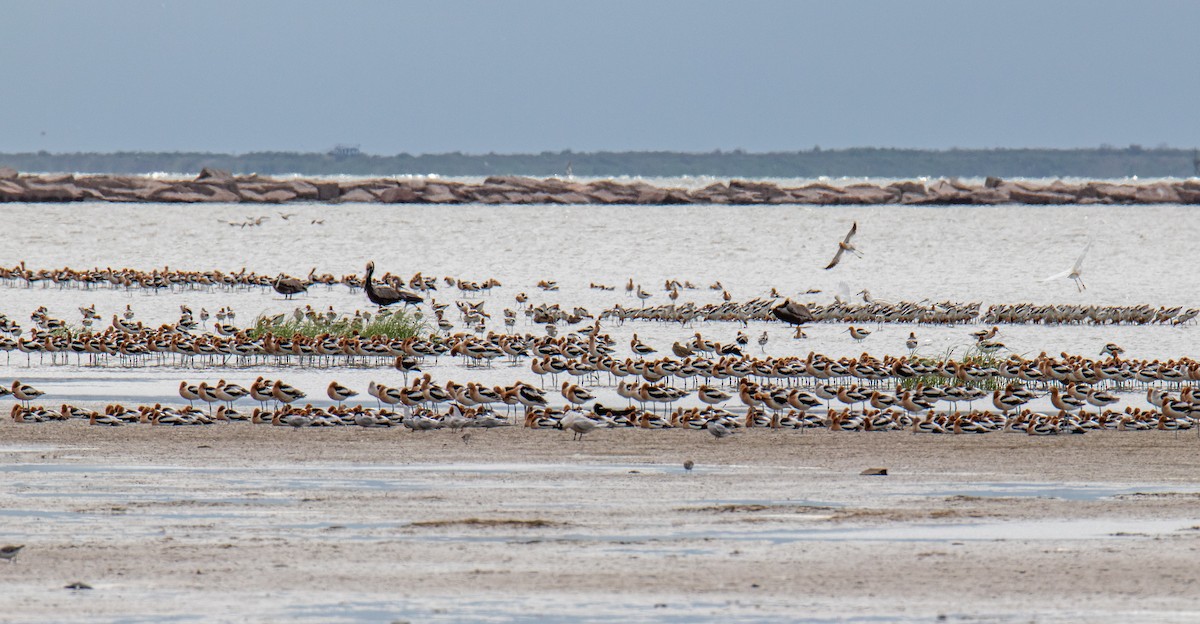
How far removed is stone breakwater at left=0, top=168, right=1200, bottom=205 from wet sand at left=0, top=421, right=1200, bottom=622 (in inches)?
2216

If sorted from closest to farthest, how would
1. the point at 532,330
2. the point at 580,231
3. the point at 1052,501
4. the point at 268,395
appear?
the point at 1052,501 → the point at 268,395 → the point at 532,330 → the point at 580,231

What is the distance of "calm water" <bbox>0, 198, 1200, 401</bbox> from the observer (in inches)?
1046

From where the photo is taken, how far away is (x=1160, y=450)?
15.3 metres

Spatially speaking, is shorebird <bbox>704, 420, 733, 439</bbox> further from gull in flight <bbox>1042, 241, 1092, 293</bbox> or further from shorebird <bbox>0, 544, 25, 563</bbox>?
gull in flight <bbox>1042, 241, 1092, 293</bbox>

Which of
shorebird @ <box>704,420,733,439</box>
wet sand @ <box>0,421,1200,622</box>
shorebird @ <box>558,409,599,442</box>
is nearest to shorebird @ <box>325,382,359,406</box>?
wet sand @ <box>0,421,1200,622</box>

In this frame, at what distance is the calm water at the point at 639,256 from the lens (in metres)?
26.6

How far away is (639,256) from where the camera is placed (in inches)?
1761

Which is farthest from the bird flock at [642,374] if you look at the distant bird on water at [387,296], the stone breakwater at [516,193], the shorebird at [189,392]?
the stone breakwater at [516,193]

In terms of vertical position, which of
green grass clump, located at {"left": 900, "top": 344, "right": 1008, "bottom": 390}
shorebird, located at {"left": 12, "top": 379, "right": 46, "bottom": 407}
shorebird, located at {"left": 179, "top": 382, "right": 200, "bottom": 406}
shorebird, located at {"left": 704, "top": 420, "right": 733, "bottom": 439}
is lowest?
→ shorebird, located at {"left": 12, "top": 379, "right": 46, "bottom": 407}

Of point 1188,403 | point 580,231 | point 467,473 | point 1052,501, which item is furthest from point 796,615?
point 580,231

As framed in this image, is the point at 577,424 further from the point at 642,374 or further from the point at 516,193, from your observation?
the point at 516,193

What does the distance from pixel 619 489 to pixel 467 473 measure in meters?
1.42

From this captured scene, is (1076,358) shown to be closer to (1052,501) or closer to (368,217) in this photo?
(1052,501)

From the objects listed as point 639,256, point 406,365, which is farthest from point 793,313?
point 639,256
